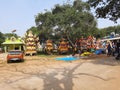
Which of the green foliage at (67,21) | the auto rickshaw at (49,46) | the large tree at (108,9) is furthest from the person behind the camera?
the auto rickshaw at (49,46)

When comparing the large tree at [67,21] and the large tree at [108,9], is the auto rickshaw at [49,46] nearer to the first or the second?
the large tree at [67,21]

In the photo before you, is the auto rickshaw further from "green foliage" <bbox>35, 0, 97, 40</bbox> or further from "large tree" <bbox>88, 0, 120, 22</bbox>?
"large tree" <bbox>88, 0, 120, 22</bbox>

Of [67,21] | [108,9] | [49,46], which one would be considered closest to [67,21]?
[67,21]

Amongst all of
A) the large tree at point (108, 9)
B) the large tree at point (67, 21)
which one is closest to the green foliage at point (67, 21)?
the large tree at point (67, 21)

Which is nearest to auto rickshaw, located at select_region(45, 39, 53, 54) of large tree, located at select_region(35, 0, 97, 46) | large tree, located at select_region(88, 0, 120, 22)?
large tree, located at select_region(35, 0, 97, 46)

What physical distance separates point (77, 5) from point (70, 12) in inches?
119

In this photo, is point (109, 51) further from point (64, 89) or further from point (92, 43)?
point (64, 89)

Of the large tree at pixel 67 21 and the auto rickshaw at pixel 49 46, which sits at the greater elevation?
the large tree at pixel 67 21

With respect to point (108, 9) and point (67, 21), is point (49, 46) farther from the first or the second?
point (108, 9)

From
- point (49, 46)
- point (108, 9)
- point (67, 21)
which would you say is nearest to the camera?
point (108, 9)

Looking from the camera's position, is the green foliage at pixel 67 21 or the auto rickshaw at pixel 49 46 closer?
the green foliage at pixel 67 21

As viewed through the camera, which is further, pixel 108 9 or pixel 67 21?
pixel 67 21

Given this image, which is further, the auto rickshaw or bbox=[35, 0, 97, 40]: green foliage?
the auto rickshaw

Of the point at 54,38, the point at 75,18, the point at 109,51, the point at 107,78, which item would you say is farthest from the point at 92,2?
the point at 54,38
